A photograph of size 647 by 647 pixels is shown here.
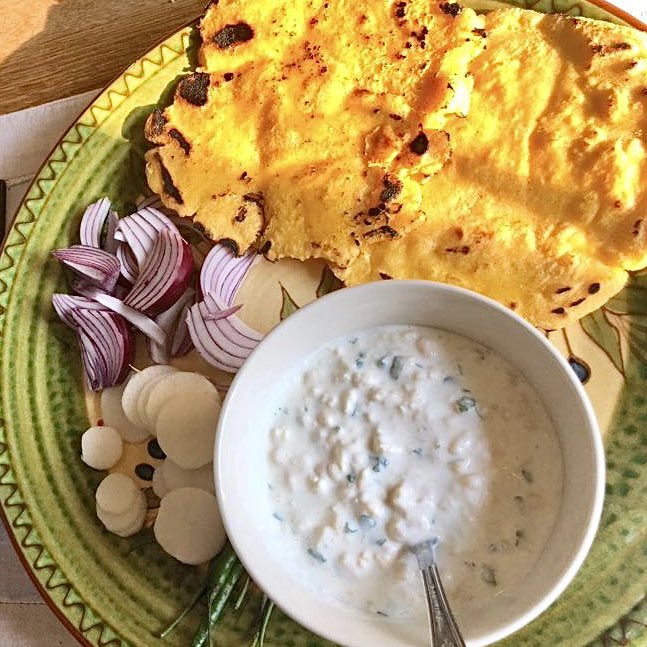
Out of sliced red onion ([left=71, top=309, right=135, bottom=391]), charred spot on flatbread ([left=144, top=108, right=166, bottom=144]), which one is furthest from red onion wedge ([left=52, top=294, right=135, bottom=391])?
charred spot on flatbread ([left=144, top=108, right=166, bottom=144])

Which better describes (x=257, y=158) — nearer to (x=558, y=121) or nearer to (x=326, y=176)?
(x=326, y=176)

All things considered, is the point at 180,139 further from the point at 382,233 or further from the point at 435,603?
the point at 435,603

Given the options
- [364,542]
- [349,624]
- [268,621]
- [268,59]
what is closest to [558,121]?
[268,59]

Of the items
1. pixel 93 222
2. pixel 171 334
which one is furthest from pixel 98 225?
pixel 171 334

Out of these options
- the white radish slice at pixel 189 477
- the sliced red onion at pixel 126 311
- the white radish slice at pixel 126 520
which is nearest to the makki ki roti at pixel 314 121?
the sliced red onion at pixel 126 311

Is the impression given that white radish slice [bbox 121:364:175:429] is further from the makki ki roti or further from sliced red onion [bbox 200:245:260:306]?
the makki ki roti

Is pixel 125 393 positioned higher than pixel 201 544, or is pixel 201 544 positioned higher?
pixel 125 393
